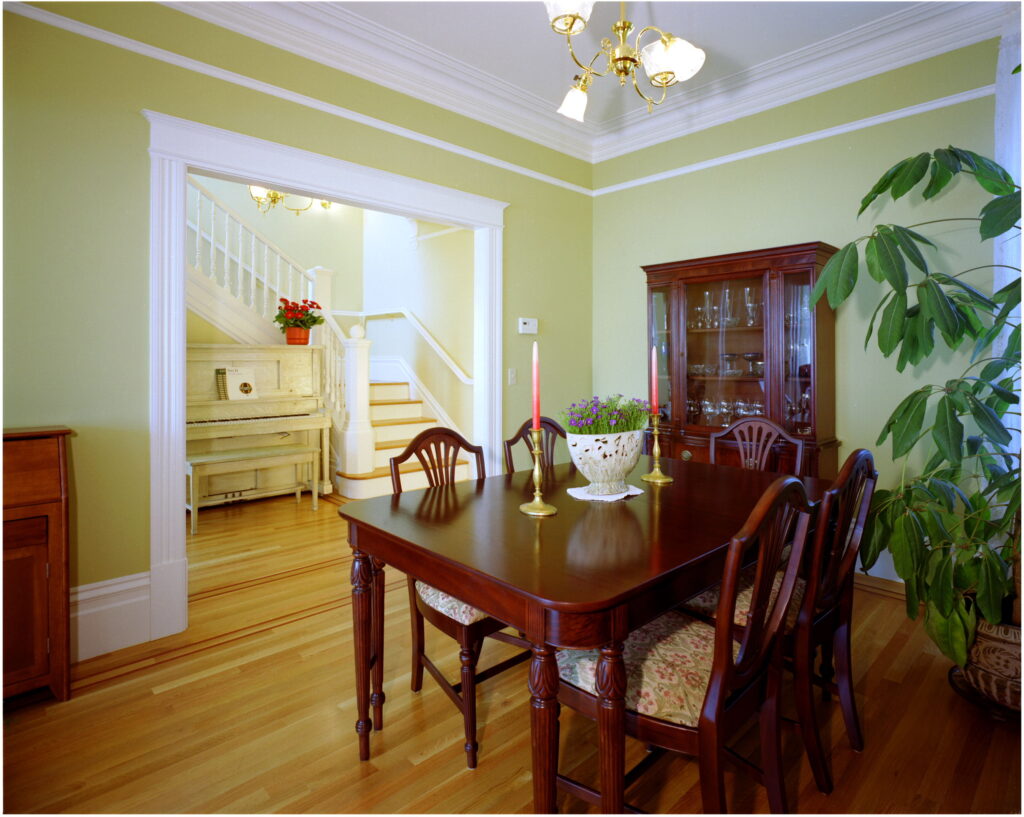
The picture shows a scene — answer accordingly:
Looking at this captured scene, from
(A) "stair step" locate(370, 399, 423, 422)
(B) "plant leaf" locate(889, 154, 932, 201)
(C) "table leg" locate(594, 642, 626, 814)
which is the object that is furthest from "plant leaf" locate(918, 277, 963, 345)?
(A) "stair step" locate(370, 399, 423, 422)

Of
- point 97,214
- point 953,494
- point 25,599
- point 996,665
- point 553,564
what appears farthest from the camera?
point 97,214

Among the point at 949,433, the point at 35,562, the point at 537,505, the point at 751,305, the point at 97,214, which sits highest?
the point at 97,214

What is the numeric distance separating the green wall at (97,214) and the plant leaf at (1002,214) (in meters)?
2.93

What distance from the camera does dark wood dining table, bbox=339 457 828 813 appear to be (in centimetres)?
121

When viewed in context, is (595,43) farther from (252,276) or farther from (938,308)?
(252,276)

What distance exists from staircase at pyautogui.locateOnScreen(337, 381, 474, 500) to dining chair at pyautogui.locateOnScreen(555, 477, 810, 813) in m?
3.40

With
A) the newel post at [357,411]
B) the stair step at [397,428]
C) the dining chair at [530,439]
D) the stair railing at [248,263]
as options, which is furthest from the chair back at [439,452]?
the stair railing at [248,263]

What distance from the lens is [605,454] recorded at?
185 centimetres

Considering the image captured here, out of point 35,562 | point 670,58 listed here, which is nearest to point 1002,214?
point 670,58

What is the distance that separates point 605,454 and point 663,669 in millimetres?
667

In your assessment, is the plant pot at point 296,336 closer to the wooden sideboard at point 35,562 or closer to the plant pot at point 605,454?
the wooden sideboard at point 35,562

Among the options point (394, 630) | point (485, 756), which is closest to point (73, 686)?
point (394, 630)

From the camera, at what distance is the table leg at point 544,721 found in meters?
1.23

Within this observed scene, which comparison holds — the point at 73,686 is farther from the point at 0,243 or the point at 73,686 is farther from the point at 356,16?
the point at 356,16
